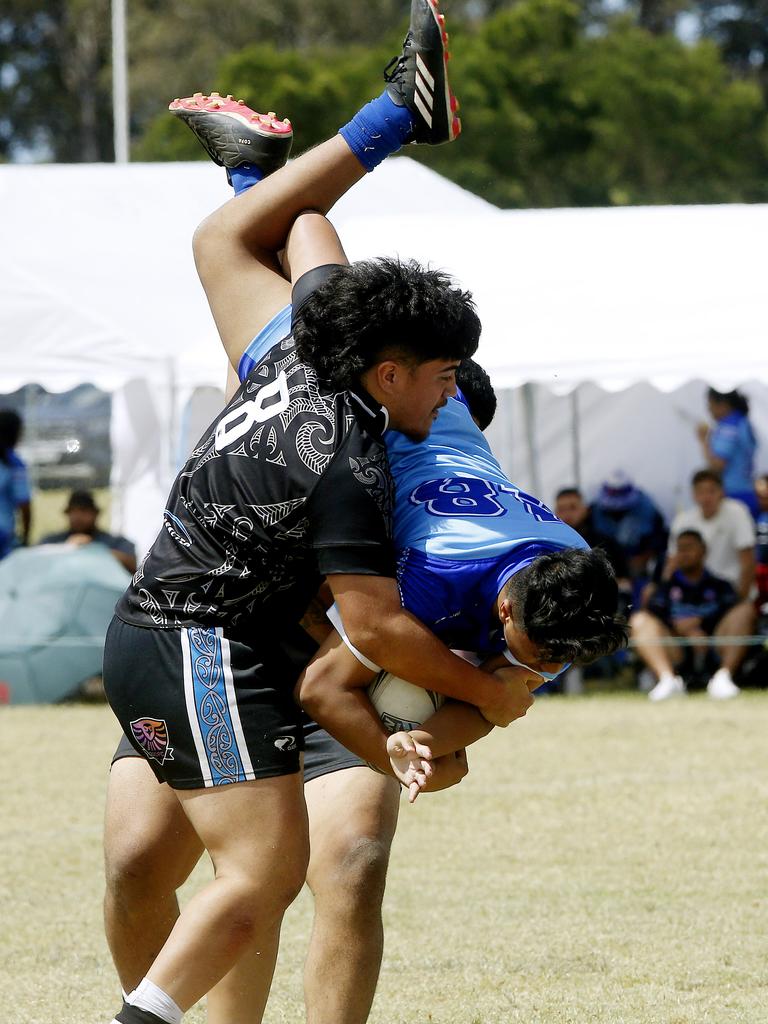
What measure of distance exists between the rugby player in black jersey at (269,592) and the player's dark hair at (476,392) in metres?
0.51

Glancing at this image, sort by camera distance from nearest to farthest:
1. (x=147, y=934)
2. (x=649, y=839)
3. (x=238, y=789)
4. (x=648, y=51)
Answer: (x=238, y=789), (x=147, y=934), (x=649, y=839), (x=648, y=51)

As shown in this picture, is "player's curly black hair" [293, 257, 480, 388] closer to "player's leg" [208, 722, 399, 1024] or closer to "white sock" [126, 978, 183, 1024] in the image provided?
"player's leg" [208, 722, 399, 1024]

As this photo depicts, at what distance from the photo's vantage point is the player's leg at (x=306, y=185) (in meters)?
3.64

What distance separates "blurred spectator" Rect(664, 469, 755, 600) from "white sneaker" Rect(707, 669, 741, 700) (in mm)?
624

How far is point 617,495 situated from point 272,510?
970cm

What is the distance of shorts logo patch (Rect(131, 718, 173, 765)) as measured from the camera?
123 inches

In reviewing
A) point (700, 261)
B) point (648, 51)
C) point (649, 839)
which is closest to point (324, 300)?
point (649, 839)

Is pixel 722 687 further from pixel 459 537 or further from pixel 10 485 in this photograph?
pixel 459 537

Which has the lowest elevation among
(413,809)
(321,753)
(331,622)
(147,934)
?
(413,809)

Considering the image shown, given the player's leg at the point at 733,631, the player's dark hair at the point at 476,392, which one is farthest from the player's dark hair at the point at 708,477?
the player's dark hair at the point at 476,392

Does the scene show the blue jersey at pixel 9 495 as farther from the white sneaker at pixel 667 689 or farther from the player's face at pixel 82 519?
the white sneaker at pixel 667 689

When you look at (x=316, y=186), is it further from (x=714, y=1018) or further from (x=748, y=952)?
(x=748, y=952)

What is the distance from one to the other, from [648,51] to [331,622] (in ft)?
118

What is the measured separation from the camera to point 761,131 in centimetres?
3750
